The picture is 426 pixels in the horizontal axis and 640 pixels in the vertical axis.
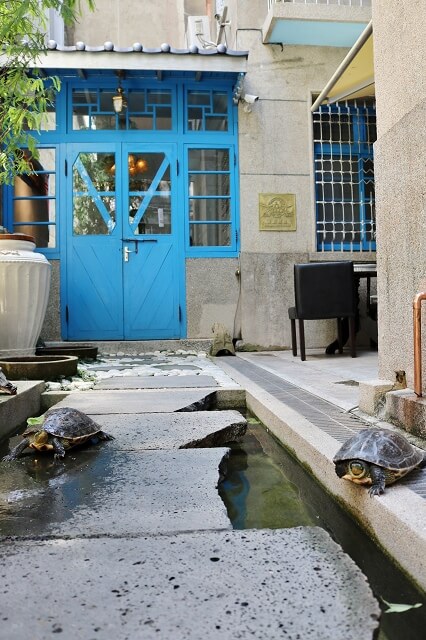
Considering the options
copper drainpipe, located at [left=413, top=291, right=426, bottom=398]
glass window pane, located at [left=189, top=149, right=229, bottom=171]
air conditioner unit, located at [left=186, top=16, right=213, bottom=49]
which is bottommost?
copper drainpipe, located at [left=413, top=291, right=426, bottom=398]

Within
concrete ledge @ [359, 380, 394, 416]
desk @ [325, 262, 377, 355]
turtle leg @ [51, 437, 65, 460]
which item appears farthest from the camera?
desk @ [325, 262, 377, 355]

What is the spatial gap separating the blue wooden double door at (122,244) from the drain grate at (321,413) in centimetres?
358

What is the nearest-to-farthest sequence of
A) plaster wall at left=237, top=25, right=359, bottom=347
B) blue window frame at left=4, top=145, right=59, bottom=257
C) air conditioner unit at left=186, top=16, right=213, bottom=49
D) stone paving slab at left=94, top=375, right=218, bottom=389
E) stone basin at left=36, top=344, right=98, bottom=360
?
1. stone paving slab at left=94, top=375, right=218, bottom=389
2. stone basin at left=36, top=344, right=98, bottom=360
3. blue window frame at left=4, top=145, right=59, bottom=257
4. plaster wall at left=237, top=25, right=359, bottom=347
5. air conditioner unit at left=186, top=16, right=213, bottom=49

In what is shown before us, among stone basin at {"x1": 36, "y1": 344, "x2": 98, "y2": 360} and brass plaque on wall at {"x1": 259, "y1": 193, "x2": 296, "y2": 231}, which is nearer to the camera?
stone basin at {"x1": 36, "y1": 344, "x2": 98, "y2": 360}

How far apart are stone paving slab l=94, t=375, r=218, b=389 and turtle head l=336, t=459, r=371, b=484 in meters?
2.37

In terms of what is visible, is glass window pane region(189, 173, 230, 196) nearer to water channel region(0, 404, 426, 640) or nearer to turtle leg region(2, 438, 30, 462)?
water channel region(0, 404, 426, 640)

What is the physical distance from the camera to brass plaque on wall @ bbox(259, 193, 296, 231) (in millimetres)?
7840

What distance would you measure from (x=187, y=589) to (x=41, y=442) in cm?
152

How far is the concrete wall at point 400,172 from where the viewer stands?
2486mm

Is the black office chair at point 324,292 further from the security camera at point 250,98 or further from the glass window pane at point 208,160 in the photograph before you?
the security camera at point 250,98

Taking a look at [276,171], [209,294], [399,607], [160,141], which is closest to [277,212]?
[276,171]

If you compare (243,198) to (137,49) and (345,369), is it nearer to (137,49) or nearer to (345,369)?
(137,49)

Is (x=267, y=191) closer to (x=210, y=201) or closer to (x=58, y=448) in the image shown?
(x=210, y=201)

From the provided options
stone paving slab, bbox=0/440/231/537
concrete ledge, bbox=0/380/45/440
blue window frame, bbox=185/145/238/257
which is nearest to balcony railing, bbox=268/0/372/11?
blue window frame, bbox=185/145/238/257
